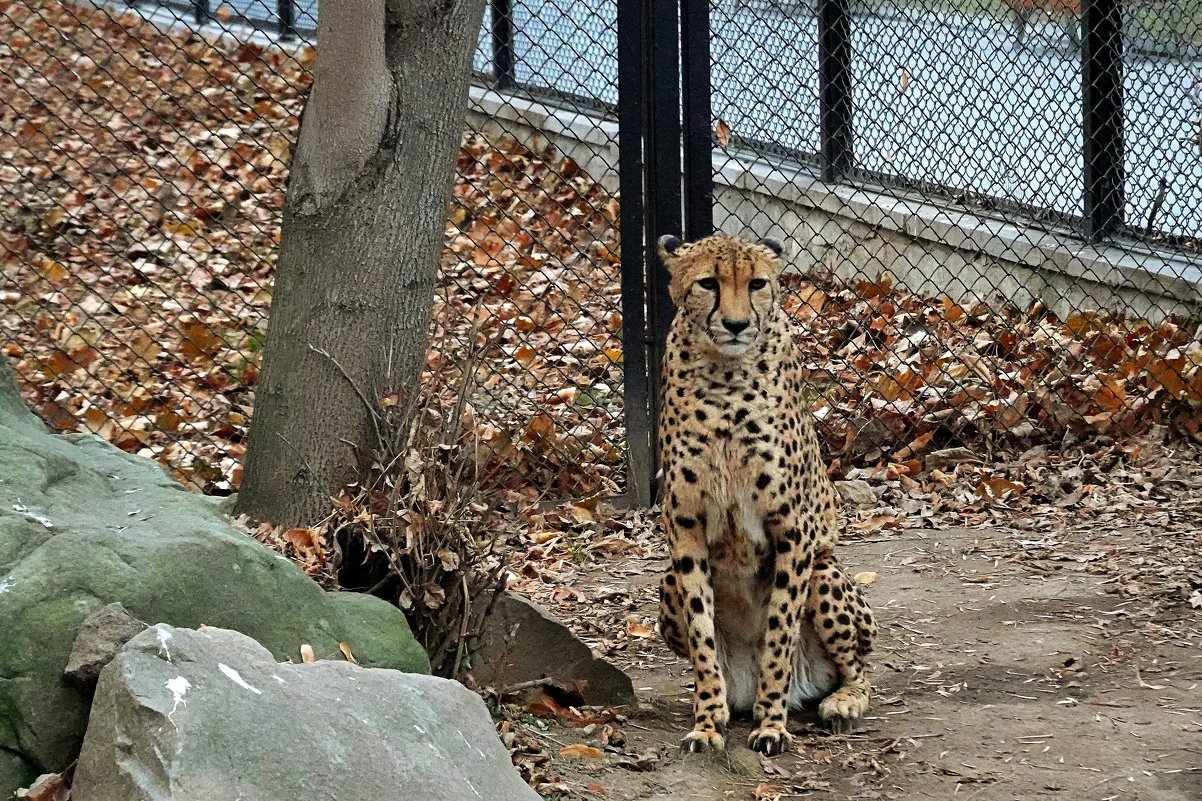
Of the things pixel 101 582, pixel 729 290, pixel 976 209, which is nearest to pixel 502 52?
pixel 976 209

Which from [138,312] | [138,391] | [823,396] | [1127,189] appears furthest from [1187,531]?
[138,312]

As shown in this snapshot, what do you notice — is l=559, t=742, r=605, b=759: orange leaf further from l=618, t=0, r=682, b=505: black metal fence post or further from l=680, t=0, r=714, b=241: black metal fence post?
l=680, t=0, r=714, b=241: black metal fence post

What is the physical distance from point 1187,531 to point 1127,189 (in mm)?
2244

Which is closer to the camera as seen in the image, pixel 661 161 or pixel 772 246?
pixel 772 246

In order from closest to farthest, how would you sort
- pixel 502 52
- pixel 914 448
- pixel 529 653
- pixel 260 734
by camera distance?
1. pixel 260 734
2. pixel 529 653
3. pixel 914 448
4. pixel 502 52

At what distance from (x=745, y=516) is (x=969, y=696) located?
0.93m

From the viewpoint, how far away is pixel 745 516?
4.21 m

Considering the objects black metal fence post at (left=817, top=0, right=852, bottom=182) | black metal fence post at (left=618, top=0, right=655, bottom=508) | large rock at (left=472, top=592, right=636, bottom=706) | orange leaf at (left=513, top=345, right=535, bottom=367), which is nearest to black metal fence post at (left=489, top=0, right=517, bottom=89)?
black metal fence post at (left=817, top=0, right=852, bottom=182)

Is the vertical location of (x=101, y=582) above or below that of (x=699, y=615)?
above

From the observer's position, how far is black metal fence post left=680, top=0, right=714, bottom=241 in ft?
19.0

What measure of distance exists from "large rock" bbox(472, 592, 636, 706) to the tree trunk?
652 mm

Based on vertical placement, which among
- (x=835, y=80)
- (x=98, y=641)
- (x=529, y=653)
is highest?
(x=835, y=80)

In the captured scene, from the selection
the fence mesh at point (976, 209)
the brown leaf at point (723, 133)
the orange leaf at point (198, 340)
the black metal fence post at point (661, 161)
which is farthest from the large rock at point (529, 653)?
the brown leaf at point (723, 133)

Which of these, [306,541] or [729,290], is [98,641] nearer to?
[306,541]
